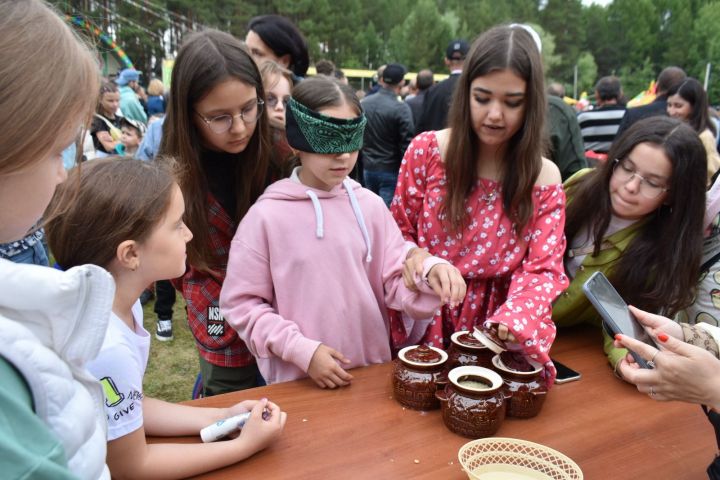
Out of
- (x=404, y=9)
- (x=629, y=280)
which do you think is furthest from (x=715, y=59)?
(x=629, y=280)

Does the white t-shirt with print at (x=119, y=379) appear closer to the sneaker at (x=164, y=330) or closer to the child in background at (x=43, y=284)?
the child in background at (x=43, y=284)

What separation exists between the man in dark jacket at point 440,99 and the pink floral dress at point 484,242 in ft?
9.08

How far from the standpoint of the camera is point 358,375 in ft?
4.62

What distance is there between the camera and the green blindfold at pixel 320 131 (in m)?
1.40

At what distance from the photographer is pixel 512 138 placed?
1.58 metres

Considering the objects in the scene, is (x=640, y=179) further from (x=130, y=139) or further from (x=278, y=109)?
(x=130, y=139)

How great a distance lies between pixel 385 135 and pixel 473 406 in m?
4.16

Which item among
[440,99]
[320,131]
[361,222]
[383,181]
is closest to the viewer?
[320,131]

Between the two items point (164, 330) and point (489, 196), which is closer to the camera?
point (489, 196)

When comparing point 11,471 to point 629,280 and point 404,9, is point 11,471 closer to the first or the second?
point 629,280

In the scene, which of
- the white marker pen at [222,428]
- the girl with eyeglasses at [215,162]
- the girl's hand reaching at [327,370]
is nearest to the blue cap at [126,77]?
the girl with eyeglasses at [215,162]

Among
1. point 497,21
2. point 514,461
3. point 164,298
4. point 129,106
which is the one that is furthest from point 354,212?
point 497,21

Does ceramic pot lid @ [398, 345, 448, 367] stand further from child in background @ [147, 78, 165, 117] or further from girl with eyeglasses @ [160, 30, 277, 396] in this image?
child in background @ [147, 78, 165, 117]

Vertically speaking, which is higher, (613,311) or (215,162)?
(215,162)
